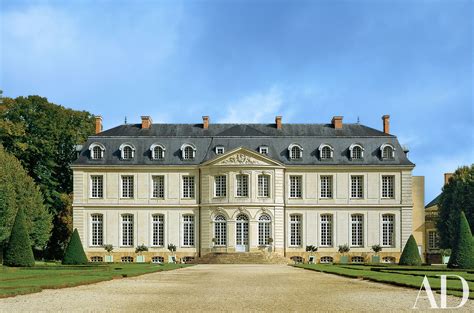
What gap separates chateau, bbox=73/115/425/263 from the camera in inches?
1843

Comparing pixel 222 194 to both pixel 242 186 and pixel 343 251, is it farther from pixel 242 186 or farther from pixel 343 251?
pixel 343 251

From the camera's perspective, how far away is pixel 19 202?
139 feet

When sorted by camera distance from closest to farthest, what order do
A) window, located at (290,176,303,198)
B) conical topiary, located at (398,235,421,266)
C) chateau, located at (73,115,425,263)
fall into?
1. conical topiary, located at (398,235,421,266)
2. chateau, located at (73,115,425,263)
3. window, located at (290,176,303,198)

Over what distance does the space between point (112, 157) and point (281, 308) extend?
35.1 meters

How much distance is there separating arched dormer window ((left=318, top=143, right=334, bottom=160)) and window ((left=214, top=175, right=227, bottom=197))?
6339mm

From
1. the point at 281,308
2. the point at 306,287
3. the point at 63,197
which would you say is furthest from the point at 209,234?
the point at 281,308

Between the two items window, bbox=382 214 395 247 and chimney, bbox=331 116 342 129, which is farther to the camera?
chimney, bbox=331 116 342 129

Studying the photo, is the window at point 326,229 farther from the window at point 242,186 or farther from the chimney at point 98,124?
the chimney at point 98,124

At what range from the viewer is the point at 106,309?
1344 cm

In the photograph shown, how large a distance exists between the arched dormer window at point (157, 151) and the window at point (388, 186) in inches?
555

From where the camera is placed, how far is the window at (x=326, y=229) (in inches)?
1860

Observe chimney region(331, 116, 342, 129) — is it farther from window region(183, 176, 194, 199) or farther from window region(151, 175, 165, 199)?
window region(151, 175, 165, 199)

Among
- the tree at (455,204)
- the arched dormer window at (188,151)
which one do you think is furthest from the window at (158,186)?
the tree at (455,204)

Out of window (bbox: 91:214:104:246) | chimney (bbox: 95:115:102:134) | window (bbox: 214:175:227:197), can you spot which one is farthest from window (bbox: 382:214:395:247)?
chimney (bbox: 95:115:102:134)
